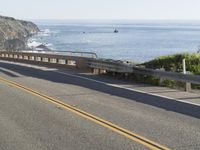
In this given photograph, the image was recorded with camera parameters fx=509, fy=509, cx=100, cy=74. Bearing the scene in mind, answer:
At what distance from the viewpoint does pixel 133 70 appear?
20.8m

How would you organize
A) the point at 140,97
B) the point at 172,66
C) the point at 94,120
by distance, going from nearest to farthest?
1. the point at 94,120
2. the point at 140,97
3. the point at 172,66

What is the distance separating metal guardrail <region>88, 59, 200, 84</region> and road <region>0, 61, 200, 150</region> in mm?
1523

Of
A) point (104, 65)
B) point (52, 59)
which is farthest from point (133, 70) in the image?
point (52, 59)

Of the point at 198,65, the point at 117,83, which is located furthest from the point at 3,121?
the point at 198,65

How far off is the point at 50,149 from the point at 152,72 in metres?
11.2

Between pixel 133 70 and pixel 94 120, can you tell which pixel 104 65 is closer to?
pixel 133 70

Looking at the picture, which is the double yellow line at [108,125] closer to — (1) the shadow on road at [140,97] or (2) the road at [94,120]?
(2) the road at [94,120]

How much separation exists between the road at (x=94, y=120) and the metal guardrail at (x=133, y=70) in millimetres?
1523

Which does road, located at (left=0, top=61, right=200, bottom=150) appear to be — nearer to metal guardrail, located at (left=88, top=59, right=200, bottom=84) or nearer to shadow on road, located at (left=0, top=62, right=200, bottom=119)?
shadow on road, located at (left=0, top=62, right=200, bottom=119)

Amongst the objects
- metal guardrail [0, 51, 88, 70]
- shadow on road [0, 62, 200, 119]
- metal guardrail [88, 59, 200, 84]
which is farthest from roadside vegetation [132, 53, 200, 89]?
metal guardrail [0, 51, 88, 70]

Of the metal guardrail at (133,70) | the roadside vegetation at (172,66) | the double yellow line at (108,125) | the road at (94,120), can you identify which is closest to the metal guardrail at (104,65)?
the metal guardrail at (133,70)

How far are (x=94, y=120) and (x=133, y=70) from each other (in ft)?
32.6

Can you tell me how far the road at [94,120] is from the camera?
8.84 metres

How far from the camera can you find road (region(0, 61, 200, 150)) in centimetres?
884
